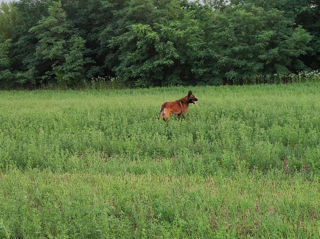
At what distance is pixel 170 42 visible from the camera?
74.9 feet

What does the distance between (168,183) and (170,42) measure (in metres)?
19.5

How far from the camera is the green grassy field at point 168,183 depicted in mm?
3404

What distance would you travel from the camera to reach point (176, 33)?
22.4m

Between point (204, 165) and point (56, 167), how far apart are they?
269 cm

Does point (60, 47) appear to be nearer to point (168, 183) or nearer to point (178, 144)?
point (178, 144)

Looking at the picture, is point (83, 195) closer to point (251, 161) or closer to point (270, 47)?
point (251, 161)

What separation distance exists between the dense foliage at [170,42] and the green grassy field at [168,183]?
14.5m

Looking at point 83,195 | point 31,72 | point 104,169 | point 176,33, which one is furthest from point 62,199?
point 31,72

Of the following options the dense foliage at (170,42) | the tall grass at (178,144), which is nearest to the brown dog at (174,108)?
the tall grass at (178,144)

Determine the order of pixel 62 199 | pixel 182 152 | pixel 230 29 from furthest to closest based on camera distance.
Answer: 1. pixel 230 29
2. pixel 182 152
3. pixel 62 199

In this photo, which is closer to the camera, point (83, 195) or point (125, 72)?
point (83, 195)

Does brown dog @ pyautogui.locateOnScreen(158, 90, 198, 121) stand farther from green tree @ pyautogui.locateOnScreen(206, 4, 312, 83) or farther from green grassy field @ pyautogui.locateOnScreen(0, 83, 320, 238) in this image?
green tree @ pyautogui.locateOnScreen(206, 4, 312, 83)

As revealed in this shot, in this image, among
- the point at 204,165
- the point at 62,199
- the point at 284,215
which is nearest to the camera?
the point at 284,215

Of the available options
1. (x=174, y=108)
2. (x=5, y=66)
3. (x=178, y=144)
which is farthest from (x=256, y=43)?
(x=5, y=66)
